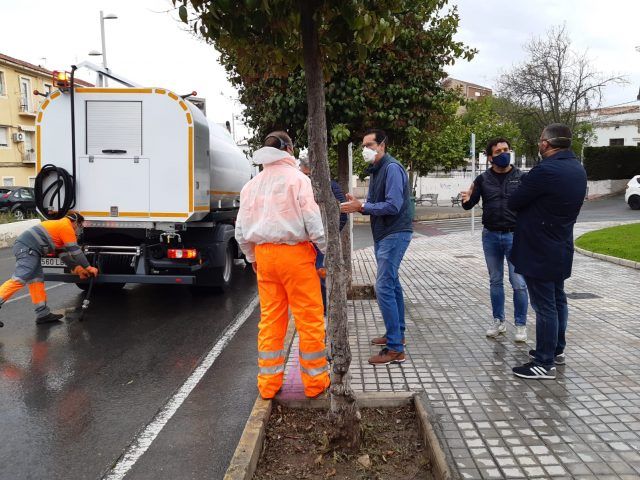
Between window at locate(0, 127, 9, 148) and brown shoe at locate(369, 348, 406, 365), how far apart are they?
1525 inches

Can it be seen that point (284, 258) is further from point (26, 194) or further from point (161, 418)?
point (26, 194)

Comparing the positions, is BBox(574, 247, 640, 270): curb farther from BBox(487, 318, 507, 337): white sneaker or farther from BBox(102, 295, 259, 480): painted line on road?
BBox(102, 295, 259, 480): painted line on road

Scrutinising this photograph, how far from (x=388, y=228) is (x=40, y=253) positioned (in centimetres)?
472

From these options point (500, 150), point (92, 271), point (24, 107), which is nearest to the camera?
point (500, 150)

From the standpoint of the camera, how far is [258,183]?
398 centimetres

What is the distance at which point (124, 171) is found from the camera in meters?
7.36

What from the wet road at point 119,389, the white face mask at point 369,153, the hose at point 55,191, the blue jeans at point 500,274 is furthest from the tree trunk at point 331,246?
the hose at point 55,191

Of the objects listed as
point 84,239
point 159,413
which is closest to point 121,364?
point 159,413

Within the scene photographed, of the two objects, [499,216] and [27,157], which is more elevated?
[27,157]

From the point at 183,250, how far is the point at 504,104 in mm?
40590

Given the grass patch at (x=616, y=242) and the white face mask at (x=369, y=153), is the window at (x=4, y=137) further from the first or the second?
the white face mask at (x=369, y=153)

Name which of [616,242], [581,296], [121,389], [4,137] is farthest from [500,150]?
[4,137]

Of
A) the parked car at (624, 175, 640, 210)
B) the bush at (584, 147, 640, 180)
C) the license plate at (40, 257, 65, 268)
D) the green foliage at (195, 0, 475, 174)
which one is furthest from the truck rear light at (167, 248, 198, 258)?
the bush at (584, 147, 640, 180)

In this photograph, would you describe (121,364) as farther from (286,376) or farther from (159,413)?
(286,376)
